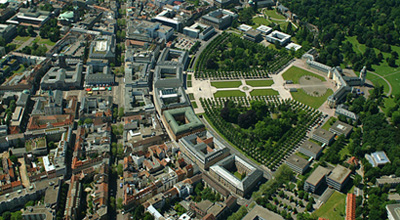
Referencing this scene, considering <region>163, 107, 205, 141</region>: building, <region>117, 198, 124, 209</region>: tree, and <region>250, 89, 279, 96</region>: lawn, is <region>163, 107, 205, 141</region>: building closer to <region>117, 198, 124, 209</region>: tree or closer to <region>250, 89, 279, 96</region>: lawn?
<region>117, 198, 124, 209</region>: tree

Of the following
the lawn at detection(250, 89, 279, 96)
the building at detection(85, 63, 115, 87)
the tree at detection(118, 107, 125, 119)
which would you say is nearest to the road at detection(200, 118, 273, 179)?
the tree at detection(118, 107, 125, 119)

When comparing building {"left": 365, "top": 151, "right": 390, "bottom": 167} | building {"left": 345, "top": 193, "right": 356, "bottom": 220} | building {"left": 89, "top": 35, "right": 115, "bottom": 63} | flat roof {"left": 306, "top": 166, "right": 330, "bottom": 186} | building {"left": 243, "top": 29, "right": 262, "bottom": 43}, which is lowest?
building {"left": 345, "top": 193, "right": 356, "bottom": 220}

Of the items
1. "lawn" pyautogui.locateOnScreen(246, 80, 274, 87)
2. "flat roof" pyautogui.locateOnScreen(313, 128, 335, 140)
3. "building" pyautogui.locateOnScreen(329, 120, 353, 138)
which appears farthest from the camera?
"lawn" pyautogui.locateOnScreen(246, 80, 274, 87)

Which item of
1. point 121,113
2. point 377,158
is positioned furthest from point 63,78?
point 377,158

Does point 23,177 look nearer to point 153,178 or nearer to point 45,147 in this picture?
point 45,147

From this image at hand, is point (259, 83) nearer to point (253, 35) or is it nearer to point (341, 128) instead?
point (253, 35)

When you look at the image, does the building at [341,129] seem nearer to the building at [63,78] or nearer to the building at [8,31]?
the building at [63,78]

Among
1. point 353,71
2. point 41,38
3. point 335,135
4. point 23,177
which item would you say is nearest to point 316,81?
point 353,71
